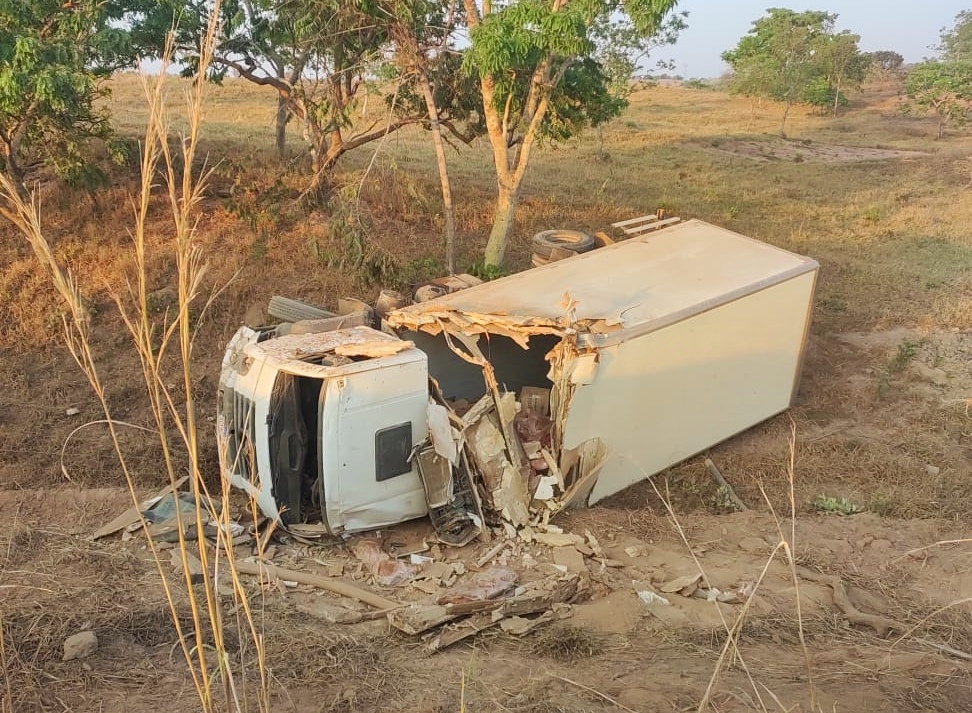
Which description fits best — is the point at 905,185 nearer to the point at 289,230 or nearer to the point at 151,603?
the point at 289,230

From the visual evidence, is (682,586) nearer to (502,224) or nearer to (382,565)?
(382,565)

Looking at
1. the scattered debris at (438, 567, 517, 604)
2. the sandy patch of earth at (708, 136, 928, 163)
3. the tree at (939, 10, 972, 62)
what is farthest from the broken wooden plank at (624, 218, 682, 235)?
the tree at (939, 10, 972, 62)

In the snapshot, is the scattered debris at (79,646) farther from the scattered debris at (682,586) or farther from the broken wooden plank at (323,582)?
the scattered debris at (682,586)

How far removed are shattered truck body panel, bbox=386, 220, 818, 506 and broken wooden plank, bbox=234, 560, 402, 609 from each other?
165 centimetres

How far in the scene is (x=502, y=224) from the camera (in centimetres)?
1133

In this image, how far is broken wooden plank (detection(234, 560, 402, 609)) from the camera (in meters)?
5.27

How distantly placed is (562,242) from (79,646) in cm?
746

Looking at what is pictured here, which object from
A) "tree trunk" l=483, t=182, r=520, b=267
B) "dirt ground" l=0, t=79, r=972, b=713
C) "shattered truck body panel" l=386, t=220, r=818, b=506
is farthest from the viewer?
"tree trunk" l=483, t=182, r=520, b=267

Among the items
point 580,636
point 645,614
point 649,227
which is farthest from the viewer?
point 649,227

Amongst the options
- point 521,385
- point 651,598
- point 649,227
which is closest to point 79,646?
point 651,598

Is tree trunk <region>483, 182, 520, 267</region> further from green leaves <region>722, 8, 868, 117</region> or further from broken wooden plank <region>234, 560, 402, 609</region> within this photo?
green leaves <region>722, 8, 868, 117</region>

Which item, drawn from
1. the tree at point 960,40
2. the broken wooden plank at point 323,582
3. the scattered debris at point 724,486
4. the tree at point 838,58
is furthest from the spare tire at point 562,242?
the tree at point 960,40

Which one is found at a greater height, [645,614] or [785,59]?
[785,59]

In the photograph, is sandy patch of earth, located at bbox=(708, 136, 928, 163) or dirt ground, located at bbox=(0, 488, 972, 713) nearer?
dirt ground, located at bbox=(0, 488, 972, 713)
